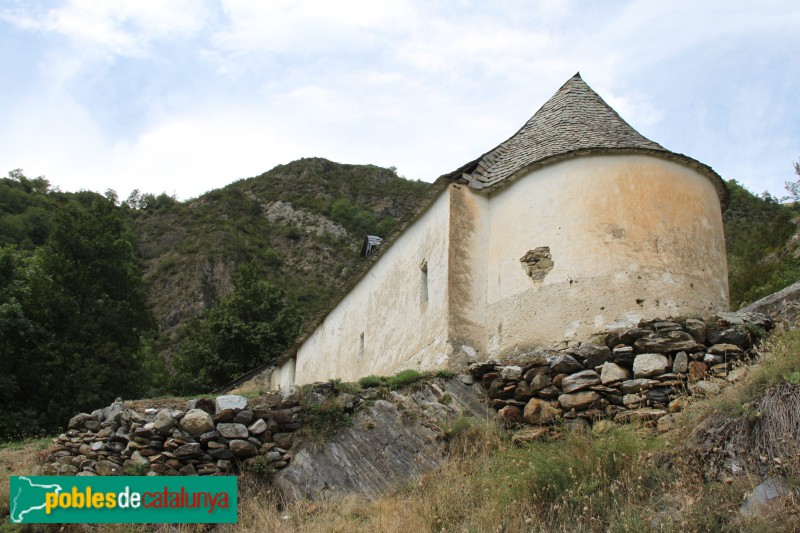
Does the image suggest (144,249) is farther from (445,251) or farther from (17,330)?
(445,251)

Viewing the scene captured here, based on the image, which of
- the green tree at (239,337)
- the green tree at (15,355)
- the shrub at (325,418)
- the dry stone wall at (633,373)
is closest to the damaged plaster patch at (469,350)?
the dry stone wall at (633,373)

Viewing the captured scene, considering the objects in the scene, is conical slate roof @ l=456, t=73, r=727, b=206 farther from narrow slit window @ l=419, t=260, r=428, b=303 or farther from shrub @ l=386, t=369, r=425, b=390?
shrub @ l=386, t=369, r=425, b=390

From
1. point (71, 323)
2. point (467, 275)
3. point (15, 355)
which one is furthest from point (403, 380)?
point (15, 355)

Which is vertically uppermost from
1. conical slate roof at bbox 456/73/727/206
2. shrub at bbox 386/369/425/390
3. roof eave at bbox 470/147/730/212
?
conical slate roof at bbox 456/73/727/206

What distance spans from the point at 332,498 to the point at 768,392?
6013mm

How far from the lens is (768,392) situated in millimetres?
A: 8820

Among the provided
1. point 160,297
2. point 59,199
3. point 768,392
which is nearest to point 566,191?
point 768,392

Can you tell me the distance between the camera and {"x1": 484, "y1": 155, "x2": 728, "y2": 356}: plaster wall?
1341cm

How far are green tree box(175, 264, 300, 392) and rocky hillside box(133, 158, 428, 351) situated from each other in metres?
12.9

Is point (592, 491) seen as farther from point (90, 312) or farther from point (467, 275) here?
point (90, 312)

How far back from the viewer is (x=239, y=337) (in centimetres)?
2970

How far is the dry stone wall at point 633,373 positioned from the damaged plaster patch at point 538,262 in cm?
178

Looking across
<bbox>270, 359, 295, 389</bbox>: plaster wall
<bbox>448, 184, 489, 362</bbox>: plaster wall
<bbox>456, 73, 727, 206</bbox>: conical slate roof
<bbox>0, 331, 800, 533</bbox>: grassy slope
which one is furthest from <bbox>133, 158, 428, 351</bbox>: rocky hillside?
<bbox>0, 331, 800, 533</bbox>: grassy slope

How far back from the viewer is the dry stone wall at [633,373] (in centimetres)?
1145
